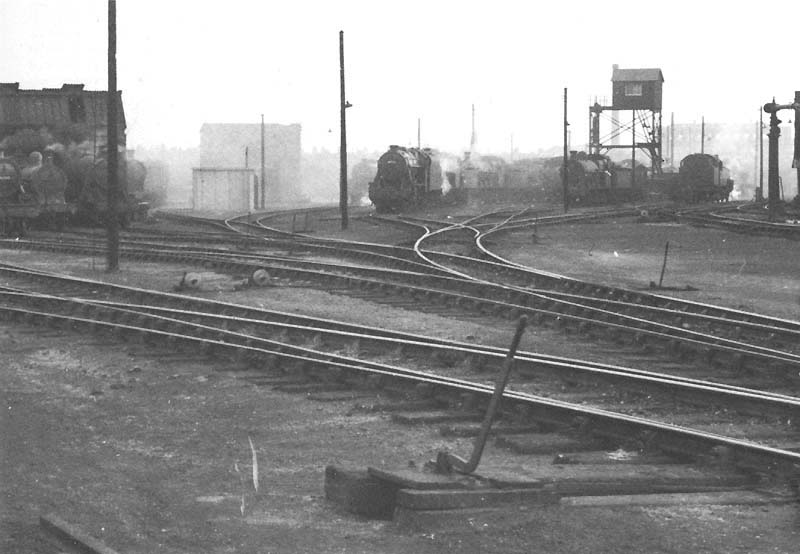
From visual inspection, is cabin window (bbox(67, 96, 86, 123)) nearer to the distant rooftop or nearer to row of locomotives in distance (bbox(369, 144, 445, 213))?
row of locomotives in distance (bbox(369, 144, 445, 213))

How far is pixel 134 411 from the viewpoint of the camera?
32.4 ft

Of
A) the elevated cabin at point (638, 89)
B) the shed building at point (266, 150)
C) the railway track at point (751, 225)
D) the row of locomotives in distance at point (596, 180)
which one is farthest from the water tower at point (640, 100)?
the railway track at point (751, 225)

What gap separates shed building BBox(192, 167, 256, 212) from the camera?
204 ft

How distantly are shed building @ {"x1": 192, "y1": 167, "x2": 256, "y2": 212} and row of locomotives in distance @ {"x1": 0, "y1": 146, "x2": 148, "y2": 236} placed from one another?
60.7ft

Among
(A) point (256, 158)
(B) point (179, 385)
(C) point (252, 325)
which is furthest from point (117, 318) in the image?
(A) point (256, 158)

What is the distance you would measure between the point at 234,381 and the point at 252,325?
3325 millimetres

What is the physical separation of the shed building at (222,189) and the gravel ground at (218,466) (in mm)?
47503

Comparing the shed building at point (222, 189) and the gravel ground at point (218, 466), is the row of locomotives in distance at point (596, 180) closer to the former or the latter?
the shed building at point (222, 189)

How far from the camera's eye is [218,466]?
796 centimetres

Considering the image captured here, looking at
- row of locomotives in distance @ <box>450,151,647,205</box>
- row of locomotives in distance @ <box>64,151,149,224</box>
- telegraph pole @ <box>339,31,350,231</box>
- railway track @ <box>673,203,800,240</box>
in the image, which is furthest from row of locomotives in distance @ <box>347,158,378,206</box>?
telegraph pole @ <box>339,31,350,231</box>

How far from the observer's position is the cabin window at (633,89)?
78312 mm

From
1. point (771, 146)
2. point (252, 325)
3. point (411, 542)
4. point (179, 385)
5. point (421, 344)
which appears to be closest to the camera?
point (411, 542)

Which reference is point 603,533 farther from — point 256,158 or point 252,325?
point 256,158

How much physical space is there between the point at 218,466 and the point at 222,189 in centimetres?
5549
